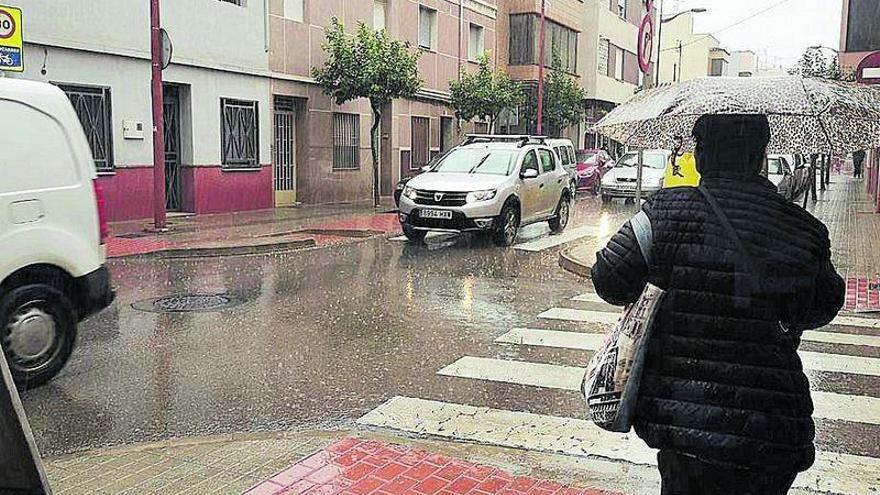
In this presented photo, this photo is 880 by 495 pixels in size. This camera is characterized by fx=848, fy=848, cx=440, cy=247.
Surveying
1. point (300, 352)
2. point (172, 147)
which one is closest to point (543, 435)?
point (300, 352)

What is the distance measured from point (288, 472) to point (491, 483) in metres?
1.07

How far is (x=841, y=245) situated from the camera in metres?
14.6

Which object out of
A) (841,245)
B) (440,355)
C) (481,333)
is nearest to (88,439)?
(440,355)

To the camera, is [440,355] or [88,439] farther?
[440,355]

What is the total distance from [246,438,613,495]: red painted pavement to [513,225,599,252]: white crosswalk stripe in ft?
32.7

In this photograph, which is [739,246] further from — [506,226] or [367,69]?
[367,69]

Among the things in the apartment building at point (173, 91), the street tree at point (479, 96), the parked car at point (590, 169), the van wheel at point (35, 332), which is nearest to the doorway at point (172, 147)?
the apartment building at point (173, 91)

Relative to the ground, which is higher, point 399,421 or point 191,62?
point 191,62

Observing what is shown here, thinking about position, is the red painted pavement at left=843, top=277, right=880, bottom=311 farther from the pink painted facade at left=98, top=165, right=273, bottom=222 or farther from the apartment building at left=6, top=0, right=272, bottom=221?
the apartment building at left=6, top=0, right=272, bottom=221

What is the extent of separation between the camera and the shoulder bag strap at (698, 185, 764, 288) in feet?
8.27

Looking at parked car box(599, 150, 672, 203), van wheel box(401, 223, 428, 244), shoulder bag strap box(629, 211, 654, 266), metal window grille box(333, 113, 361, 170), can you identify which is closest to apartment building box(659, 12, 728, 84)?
parked car box(599, 150, 672, 203)

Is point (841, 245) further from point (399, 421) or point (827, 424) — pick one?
point (399, 421)

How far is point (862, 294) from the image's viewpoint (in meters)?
10.2

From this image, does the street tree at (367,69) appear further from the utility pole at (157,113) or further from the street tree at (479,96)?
the utility pole at (157,113)
